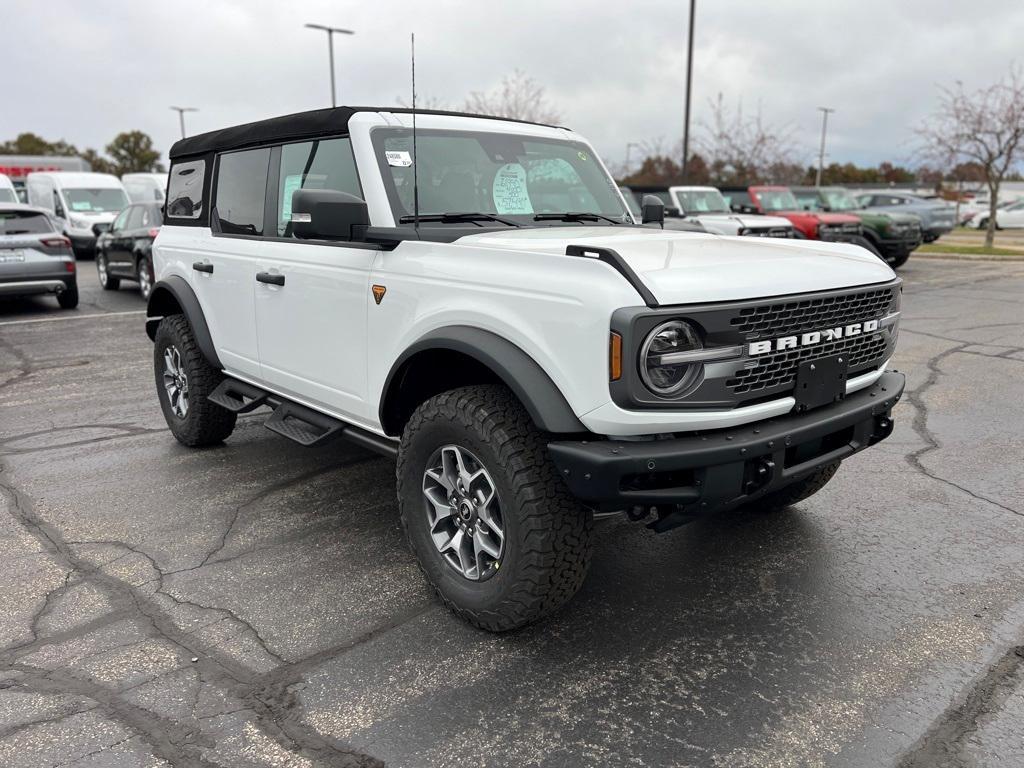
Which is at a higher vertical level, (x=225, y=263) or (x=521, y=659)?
(x=225, y=263)

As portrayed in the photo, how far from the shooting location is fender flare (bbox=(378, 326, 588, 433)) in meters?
2.66

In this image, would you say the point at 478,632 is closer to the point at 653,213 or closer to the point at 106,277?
the point at 653,213

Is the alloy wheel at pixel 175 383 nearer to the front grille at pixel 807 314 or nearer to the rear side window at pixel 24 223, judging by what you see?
the front grille at pixel 807 314

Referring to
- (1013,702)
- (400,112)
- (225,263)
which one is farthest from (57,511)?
(1013,702)

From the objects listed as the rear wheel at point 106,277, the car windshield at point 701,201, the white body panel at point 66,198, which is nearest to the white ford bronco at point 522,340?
the rear wheel at point 106,277

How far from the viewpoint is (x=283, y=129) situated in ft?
13.9

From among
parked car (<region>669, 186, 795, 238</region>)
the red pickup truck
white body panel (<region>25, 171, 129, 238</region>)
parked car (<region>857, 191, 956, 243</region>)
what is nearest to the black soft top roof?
parked car (<region>669, 186, 795, 238</region>)

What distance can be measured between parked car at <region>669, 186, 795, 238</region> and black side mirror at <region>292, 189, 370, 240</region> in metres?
11.0

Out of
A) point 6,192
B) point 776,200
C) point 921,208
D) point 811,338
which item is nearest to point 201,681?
point 811,338

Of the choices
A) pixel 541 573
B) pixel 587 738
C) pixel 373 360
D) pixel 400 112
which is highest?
pixel 400 112

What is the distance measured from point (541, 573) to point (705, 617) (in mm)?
834

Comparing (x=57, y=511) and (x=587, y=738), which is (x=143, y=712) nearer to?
(x=587, y=738)

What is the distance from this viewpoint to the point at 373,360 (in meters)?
3.49

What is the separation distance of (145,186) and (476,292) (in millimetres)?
23160
